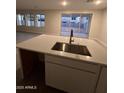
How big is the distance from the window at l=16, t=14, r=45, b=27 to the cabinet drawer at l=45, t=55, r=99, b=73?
5.14m

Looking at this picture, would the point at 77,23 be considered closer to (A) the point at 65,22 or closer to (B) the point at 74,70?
(A) the point at 65,22

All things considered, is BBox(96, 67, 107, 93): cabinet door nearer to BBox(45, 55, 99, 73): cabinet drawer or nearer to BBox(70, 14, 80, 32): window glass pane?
BBox(45, 55, 99, 73): cabinet drawer

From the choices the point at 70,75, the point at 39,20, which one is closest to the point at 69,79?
the point at 70,75

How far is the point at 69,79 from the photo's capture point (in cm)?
168

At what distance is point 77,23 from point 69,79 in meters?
4.41

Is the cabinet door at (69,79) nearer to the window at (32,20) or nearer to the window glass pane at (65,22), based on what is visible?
the window glass pane at (65,22)

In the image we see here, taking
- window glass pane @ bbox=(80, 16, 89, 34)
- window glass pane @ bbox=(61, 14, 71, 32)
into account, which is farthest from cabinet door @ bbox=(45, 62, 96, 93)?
window glass pane @ bbox=(61, 14, 71, 32)

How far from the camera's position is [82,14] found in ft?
17.5

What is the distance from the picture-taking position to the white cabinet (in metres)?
1.50

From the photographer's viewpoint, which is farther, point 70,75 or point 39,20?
point 39,20

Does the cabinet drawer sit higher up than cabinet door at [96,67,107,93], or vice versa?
the cabinet drawer

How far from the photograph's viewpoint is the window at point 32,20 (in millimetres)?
6609

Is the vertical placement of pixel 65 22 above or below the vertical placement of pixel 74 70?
above
